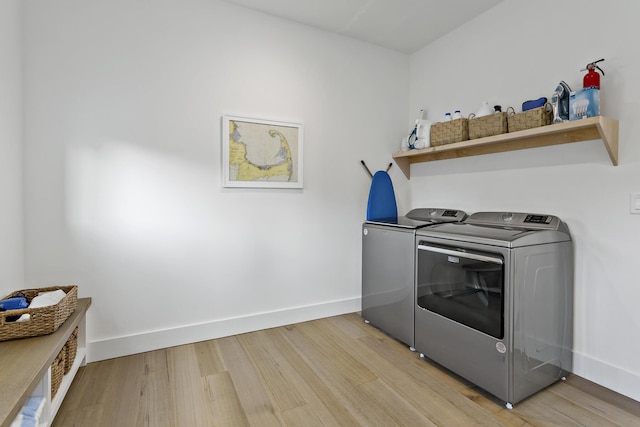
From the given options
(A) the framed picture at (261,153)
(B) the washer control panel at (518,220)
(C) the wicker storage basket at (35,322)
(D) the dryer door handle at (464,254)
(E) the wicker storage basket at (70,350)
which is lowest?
(E) the wicker storage basket at (70,350)

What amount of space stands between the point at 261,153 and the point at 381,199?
1.10 metres

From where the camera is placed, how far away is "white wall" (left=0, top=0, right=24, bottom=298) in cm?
165

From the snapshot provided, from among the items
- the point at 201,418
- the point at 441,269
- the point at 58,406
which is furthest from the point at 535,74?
the point at 58,406

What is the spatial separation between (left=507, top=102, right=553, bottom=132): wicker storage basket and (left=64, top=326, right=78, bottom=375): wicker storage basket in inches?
112

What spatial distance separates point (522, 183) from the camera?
86.4 inches

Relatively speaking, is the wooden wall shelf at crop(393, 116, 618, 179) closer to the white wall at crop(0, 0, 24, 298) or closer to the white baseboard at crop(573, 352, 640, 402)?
the white baseboard at crop(573, 352, 640, 402)

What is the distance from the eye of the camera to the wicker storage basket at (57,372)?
148 cm

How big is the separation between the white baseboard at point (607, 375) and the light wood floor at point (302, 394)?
4 cm

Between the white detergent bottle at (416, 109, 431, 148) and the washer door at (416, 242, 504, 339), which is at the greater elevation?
the white detergent bottle at (416, 109, 431, 148)

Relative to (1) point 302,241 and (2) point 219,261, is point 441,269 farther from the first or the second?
(2) point 219,261

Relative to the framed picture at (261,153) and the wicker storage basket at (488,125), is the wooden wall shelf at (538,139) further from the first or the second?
the framed picture at (261,153)

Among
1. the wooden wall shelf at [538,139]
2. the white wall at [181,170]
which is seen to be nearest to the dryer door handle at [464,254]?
the wooden wall shelf at [538,139]

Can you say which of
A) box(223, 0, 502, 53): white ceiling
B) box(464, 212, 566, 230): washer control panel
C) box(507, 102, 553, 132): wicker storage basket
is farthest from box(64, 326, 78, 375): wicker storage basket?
box(507, 102, 553, 132): wicker storage basket

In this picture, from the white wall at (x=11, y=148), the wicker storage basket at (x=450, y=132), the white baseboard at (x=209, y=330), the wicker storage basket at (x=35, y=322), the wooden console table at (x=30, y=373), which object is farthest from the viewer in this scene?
the wicker storage basket at (x=450, y=132)
